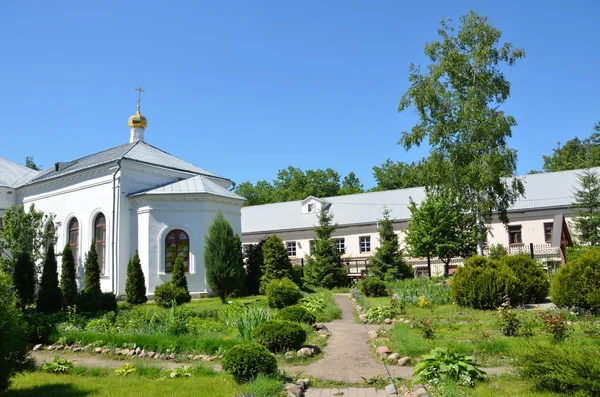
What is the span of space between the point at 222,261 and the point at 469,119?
44.0 ft

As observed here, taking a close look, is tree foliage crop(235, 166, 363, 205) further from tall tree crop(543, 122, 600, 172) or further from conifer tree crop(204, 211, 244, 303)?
conifer tree crop(204, 211, 244, 303)

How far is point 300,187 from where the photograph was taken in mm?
65438

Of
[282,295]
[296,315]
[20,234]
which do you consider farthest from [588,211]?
[20,234]

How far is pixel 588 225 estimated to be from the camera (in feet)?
86.7

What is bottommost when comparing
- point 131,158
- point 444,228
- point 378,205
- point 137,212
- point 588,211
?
point 444,228

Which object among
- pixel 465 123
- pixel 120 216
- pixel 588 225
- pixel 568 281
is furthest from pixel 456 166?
pixel 120 216

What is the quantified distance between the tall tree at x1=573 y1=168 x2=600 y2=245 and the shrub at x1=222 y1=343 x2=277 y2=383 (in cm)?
2466

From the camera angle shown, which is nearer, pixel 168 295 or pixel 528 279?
pixel 528 279

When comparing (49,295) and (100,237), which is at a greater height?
(100,237)

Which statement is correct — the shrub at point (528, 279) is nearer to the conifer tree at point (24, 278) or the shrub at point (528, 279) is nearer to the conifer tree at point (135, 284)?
the conifer tree at point (135, 284)

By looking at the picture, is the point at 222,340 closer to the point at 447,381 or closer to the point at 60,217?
the point at 447,381

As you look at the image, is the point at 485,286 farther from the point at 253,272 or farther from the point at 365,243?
the point at 365,243

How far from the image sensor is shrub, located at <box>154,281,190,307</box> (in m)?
17.8

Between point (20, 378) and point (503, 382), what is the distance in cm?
767
